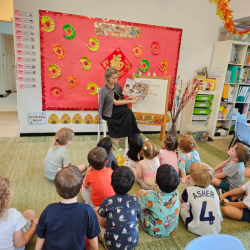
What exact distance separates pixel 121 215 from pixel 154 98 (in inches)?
103

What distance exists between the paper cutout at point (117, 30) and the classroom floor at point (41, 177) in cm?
184

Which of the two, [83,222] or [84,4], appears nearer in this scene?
[83,222]

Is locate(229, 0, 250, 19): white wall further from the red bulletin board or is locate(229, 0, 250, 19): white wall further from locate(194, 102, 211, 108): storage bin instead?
locate(194, 102, 211, 108): storage bin

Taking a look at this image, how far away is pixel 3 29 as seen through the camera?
7.22 meters

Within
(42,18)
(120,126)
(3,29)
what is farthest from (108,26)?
(3,29)

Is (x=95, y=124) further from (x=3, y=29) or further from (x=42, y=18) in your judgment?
(x=3, y=29)

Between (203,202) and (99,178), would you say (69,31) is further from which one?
(203,202)

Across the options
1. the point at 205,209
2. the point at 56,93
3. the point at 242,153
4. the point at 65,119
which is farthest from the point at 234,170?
the point at 56,93

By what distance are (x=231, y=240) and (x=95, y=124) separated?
11.0 feet

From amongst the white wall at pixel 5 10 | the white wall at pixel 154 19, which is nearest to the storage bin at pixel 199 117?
the white wall at pixel 154 19

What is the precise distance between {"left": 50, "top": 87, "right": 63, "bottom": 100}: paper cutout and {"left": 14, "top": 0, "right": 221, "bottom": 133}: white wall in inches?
8.8

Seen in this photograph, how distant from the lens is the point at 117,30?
3.69 metres

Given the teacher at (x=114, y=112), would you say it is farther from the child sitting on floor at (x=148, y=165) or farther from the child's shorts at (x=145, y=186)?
the child sitting on floor at (x=148, y=165)

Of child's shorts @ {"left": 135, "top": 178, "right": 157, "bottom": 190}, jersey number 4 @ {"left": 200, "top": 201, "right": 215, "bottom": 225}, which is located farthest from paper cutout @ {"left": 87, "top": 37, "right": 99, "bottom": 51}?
jersey number 4 @ {"left": 200, "top": 201, "right": 215, "bottom": 225}
